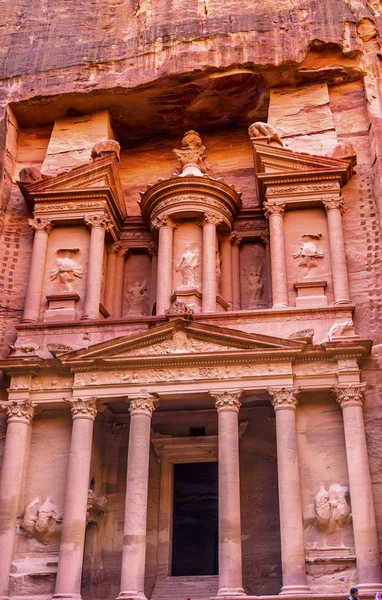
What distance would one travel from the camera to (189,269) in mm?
18875

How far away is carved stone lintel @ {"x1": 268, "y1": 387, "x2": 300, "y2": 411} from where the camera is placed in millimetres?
15641

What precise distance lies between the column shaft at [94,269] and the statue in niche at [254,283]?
417 cm

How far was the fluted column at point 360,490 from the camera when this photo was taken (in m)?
14.0

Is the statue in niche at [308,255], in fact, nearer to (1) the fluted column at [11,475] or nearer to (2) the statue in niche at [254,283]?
(2) the statue in niche at [254,283]

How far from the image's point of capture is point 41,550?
15.7 meters

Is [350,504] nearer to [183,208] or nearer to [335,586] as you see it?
[335,586]

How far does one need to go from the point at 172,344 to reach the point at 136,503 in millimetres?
3662

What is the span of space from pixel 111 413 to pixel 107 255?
4.91 metres

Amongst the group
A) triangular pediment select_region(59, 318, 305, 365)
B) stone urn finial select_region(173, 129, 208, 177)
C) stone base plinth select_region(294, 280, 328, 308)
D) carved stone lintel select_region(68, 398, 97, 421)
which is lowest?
carved stone lintel select_region(68, 398, 97, 421)

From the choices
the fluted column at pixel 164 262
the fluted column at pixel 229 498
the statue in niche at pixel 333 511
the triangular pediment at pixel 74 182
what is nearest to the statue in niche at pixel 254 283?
the fluted column at pixel 164 262

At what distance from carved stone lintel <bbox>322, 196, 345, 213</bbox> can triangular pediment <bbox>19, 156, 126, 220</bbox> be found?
19.4ft

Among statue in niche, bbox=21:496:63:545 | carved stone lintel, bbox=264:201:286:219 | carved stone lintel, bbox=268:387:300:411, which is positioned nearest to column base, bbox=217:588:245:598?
carved stone lintel, bbox=268:387:300:411

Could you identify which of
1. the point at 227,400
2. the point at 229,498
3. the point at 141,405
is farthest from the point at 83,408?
the point at 229,498

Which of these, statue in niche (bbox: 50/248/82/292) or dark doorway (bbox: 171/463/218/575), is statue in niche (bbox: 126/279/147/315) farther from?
dark doorway (bbox: 171/463/218/575)
